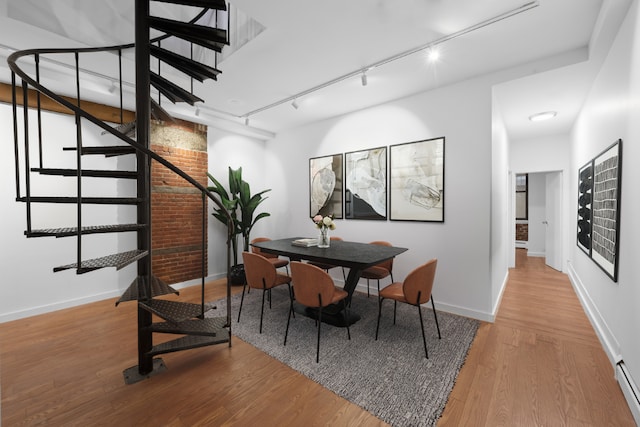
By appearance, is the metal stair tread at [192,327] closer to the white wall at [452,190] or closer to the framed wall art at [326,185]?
the white wall at [452,190]

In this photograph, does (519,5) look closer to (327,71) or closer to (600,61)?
(600,61)

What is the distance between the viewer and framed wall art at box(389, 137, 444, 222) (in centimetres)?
354

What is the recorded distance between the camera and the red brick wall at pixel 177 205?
433 centimetres

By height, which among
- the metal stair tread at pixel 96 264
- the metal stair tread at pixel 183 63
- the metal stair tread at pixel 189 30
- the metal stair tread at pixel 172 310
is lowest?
the metal stair tread at pixel 172 310

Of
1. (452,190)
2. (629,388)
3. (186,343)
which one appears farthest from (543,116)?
(186,343)

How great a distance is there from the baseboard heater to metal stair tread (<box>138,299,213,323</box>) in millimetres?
3073

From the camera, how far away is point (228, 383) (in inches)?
84.1

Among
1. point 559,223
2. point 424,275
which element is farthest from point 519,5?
point 559,223

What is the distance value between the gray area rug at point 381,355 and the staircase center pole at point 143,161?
2.92 ft

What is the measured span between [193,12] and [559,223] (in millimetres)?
7053

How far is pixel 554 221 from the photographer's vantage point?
566 centimetres

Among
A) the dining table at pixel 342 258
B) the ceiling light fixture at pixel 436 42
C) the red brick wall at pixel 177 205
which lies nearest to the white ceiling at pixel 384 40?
the ceiling light fixture at pixel 436 42

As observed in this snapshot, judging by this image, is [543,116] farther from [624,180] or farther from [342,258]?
[342,258]

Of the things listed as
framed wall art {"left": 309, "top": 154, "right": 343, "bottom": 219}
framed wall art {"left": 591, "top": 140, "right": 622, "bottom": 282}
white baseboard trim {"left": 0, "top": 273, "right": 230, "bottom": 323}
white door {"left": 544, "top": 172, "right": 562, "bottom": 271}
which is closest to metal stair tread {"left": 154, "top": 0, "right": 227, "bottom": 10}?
framed wall art {"left": 309, "top": 154, "right": 343, "bottom": 219}
